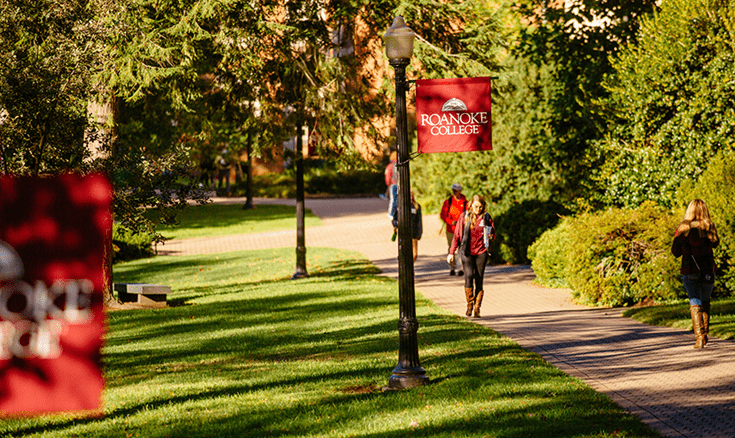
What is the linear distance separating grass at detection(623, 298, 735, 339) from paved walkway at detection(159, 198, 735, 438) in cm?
26

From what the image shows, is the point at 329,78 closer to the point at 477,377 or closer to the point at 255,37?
the point at 255,37

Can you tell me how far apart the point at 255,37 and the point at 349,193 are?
29.7m

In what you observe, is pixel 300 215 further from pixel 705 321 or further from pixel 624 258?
pixel 705 321

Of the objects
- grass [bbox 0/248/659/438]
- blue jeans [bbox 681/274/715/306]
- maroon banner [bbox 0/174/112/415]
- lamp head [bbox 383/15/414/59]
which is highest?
lamp head [bbox 383/15/414/59]

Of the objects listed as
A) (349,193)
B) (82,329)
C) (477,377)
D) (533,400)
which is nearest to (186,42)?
(477,377)

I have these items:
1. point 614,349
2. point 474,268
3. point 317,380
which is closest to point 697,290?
point 614,349

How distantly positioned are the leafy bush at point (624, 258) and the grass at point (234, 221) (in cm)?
1560

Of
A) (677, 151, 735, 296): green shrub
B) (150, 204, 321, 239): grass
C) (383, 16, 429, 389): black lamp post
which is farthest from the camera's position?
(150, 204, 321, 239): grass

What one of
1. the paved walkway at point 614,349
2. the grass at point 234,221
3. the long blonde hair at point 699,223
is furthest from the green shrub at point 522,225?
the grass at point 234,221

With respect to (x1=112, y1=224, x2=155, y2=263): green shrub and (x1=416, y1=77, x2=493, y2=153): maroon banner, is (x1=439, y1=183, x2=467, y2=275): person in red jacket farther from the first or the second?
(x1=112, y1=224, x2=155, y2=263): green shrub

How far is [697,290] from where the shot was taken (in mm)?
9633

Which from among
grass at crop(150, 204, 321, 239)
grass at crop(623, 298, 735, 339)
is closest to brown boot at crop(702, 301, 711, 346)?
grass at crop(623, 298, 735, 339)

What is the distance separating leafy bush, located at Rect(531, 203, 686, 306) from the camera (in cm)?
1295

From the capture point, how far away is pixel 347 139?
52.8 ft
